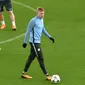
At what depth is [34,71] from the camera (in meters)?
15.0

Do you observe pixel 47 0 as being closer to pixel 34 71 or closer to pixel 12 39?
pixel 12 39

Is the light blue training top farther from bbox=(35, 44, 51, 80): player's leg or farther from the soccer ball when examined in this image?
the soccer ball

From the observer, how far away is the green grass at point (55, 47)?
14.6 m

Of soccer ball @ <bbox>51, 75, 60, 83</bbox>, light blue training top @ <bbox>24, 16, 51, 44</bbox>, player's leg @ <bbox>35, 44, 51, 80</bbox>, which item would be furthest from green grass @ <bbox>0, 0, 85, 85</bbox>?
light blue training top @ <bbox>24, 16, 51, 44</bbox>

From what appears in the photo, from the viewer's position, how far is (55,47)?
683 inches

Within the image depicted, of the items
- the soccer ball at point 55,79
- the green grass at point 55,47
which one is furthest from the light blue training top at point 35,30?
the green grass at point 55,47

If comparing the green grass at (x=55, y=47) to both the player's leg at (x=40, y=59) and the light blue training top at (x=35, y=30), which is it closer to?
the player's leg at (x=40, y=59)

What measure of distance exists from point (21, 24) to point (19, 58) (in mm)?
4134

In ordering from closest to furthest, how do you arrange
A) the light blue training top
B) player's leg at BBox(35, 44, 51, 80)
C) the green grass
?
the light blue training top < player's leg at BBox(35, 44, 51, 80) < the green grass

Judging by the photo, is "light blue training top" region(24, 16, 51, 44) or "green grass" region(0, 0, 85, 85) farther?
"green grass" region(0, 0, 85, 85)

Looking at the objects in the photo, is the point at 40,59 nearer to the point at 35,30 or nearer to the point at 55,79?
the point at 55,79

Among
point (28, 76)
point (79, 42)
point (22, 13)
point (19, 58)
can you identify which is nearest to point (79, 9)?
point (22, 13)

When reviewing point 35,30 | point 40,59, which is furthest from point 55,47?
point 35,30

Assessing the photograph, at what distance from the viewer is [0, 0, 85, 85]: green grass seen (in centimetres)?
1459
